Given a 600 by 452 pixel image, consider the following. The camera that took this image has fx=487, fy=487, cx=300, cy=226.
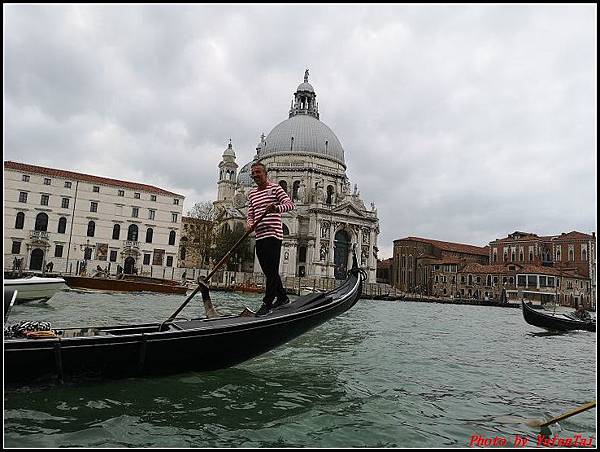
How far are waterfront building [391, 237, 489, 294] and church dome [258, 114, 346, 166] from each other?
12.5 metres

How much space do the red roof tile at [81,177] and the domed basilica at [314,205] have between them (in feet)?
30.2

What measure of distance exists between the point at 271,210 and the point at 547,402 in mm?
2681

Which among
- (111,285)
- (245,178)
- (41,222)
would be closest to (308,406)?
(111,285)

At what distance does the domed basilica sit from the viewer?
3672 cm

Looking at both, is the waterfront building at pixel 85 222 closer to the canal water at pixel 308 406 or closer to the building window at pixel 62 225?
the building window at pixel 62 225

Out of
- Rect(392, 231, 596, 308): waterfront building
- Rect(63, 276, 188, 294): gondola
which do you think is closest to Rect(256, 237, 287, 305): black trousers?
Rect(63, 276, 188, 294): gondola

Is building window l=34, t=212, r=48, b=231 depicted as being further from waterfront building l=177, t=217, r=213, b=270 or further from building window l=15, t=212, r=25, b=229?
waterfront building l=177, t=217, r=213, b=270

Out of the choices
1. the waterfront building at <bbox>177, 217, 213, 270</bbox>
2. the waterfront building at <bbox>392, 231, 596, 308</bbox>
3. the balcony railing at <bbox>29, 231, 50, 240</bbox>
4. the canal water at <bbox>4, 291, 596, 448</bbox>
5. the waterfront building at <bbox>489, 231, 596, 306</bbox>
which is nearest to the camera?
the canal water at <bbox>4, 291, 596, 448</bbox>

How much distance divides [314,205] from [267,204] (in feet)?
109

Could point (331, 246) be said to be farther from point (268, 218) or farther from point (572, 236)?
point (268, 218)

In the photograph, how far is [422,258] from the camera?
46.8 meters

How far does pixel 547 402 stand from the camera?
3.89m

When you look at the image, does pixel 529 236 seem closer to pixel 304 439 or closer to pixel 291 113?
pixel 291 113

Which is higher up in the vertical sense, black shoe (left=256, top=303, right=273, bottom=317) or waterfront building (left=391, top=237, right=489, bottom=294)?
waterfront building (left=391, top=237, right=489, bottom=294)
